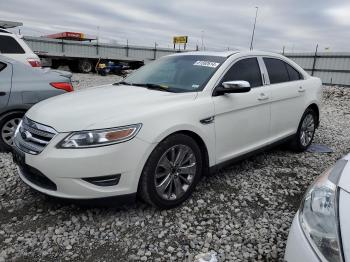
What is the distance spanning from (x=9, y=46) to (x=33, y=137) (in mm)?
5522

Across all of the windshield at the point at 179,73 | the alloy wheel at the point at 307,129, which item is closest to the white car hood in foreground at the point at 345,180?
the windshield at the point at 179,73

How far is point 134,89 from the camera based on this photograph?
3.74m

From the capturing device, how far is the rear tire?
4.69 m

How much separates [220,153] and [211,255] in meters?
1.28

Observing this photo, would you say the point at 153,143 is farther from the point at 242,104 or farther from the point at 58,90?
the point at 58,90

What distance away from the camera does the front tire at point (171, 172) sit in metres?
2.99

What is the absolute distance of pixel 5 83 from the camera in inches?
183

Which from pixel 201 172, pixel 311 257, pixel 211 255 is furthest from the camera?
pixel 201 172

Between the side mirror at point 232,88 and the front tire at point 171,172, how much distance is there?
681mm

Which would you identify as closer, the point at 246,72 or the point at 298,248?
the point at 298,248

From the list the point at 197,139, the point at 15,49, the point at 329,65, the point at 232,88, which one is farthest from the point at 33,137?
the point at 329,65

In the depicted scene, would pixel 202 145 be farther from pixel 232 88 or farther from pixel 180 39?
pixel 180 39

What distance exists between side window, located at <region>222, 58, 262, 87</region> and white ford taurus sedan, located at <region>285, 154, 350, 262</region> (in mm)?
2008

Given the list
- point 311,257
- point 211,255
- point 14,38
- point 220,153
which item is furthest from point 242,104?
point 14,38
